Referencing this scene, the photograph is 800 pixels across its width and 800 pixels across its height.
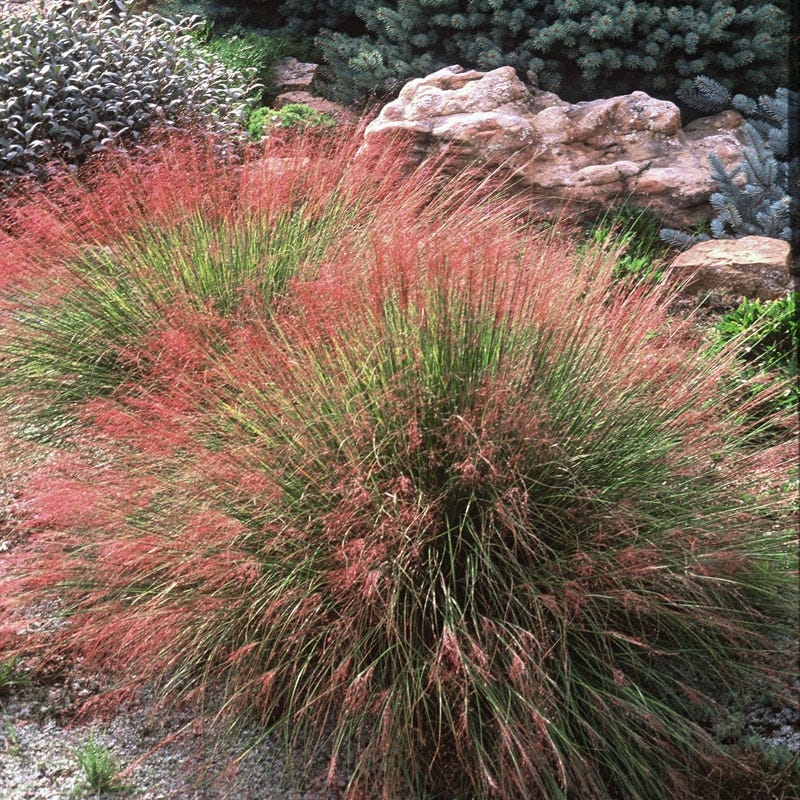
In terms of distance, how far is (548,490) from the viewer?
2.82m

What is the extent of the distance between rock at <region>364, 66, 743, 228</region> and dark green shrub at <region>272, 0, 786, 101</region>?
Answer: 58 cm

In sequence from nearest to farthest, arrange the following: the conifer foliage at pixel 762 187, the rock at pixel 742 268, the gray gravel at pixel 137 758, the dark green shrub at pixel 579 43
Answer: the gray gravel at pixel 137 758 → the rock at pixel 742 268 → the conifer foliage at pixel 762 187 → the dark green shrub at pixel 579 43

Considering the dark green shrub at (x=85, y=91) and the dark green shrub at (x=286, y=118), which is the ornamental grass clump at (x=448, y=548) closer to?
the dark green shrub at (x=85, y=91)

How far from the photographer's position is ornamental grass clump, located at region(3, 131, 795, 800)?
8.52 ft

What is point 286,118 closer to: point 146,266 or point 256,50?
point 256,50

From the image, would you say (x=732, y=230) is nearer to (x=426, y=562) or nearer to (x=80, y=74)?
(x=426, y=562)

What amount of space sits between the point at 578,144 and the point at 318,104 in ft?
9.39

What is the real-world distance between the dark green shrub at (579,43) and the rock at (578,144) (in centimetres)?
58

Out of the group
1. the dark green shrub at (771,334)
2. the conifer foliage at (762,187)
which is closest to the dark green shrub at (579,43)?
the conifer foliage at (762,187)

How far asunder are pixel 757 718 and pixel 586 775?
0.65 m

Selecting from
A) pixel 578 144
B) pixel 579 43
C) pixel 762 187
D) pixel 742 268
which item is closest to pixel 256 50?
pixel 579 43

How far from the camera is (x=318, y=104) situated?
833 centimetres

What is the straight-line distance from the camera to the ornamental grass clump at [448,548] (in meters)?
2.60

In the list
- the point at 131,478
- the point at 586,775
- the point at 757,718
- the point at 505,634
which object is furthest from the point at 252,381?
the point at 757,718
